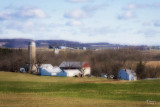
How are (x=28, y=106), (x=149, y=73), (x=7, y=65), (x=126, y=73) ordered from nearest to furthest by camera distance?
(x=28, y=106) → (x=126, y=73) → (x=149, y=73) → (x=7, y=65)

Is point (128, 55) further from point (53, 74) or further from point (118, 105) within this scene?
point (118, 105)

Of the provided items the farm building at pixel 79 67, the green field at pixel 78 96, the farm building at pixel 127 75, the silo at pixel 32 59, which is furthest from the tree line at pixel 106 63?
the green field at pixel 78 96

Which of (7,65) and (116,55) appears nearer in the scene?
(7,65)

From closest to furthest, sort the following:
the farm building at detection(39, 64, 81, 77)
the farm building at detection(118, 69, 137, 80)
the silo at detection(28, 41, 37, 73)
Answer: the farm building at detection(118, 69, 137, 80)
the farm building at detection(39, 64, 81, 77)
the silo at detection(28, 41, 37, 73)

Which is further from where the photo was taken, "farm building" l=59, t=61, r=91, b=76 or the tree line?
"farm building" l=59, t=61, r=91, b=76

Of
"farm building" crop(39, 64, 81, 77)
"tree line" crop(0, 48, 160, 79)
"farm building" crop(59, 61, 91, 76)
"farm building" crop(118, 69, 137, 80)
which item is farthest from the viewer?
"farm building" crop(59, 61, 91, 76)

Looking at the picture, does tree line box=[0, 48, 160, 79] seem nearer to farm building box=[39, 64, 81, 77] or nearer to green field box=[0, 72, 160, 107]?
farm building box=[39, 64, 81, 77]

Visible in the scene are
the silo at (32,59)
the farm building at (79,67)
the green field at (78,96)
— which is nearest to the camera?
the green field at (78,96)

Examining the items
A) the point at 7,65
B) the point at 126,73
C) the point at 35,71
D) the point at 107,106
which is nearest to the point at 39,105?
the point at 107,106

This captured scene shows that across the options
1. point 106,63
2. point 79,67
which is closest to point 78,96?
point 79,67

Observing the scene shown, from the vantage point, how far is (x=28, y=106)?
78.5 ft

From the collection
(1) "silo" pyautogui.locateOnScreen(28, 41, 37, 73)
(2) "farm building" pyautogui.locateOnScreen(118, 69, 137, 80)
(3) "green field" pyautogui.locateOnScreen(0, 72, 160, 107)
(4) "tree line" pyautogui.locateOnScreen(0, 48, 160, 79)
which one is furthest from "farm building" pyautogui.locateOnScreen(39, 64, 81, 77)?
(3) "green field" pyautogui.locateOnScreen(0, 72, 160, 107)

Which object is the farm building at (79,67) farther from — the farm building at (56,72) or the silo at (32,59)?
the silo at (32,59)

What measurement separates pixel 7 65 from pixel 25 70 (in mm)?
10601
